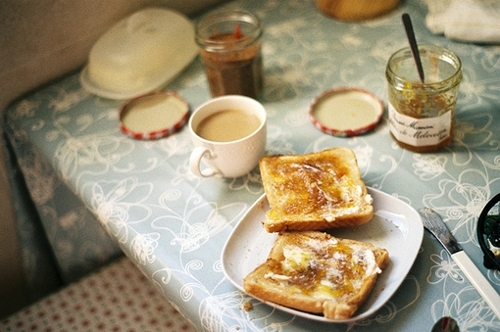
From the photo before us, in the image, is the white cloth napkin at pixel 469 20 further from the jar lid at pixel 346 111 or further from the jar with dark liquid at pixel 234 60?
the jar with dark liquid at pixel 234 60

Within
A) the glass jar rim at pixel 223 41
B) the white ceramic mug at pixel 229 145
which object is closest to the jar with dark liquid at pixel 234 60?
the glass jar rim at pixel 223 41

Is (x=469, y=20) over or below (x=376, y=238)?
over

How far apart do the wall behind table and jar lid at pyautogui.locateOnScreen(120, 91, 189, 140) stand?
0.87 feet

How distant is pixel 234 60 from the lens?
3.58 feet

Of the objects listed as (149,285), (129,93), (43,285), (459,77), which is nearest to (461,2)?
(459,77)

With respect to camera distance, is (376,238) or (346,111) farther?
(346,111)

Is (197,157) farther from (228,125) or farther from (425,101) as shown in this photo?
(425,101)

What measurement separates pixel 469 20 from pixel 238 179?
0.66 m

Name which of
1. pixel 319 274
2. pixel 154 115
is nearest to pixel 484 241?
pixel 319 274

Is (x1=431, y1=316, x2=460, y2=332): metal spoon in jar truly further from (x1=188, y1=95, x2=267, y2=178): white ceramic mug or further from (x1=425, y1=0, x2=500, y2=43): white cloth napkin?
(x1=425, y1=0, x2=500, y2=43): white cloth napkin

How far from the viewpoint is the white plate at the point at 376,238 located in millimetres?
754

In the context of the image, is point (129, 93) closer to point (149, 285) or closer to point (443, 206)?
point (149, 285)

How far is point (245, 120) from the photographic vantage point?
1.00 metres

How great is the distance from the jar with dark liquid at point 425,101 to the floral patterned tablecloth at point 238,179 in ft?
0.12
